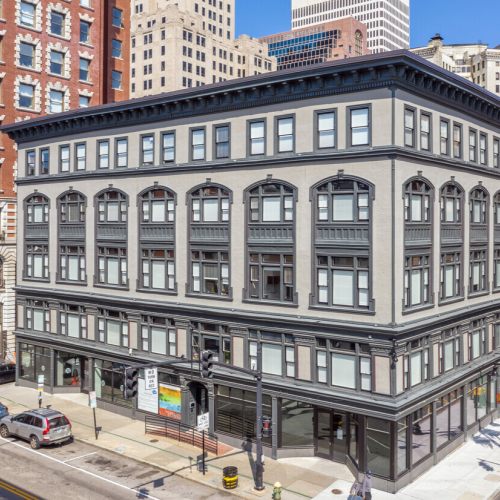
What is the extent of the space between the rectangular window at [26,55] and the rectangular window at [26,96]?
1788 millimetres

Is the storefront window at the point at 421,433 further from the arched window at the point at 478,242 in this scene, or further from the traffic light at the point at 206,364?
the traffic light at the point at 206,364

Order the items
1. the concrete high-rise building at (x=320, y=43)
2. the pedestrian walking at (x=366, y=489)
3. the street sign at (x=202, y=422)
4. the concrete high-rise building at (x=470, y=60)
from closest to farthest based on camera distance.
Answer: the pedestrian walking at (x=366, y=489), the street sign at (x=202, y=422), the concrete high-rise building at (x=470, y=60), the concrete high-rise building at (x=320, y=43)

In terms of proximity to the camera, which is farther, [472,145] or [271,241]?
[472,145]

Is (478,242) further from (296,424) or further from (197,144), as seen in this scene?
(197,144)

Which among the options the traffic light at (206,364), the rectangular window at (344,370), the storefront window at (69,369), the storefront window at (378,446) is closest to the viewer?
the traffic light at (206,364)

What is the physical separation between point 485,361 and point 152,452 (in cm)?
2013

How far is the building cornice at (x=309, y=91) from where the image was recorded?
26531 mm

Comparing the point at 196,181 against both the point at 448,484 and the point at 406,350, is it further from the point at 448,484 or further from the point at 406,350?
the point at 448,484

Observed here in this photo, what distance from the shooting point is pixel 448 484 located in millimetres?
27297

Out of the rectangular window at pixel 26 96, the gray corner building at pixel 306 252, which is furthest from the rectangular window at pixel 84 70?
the gray corner building at pixel 306 252

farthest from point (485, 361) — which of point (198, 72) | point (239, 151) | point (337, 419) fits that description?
point (198, 72)

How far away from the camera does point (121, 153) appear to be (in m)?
37.2

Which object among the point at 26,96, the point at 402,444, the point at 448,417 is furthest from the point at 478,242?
the point at 26,96

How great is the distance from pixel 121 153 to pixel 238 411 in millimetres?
17696
